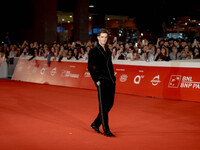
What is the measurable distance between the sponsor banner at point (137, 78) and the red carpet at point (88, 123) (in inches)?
22.2

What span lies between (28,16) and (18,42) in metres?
2.97

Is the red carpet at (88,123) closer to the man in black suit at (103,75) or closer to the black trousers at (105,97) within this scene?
the black trousers at (105,97)

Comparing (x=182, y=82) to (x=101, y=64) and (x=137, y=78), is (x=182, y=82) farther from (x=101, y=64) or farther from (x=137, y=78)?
(x=101, y=64)

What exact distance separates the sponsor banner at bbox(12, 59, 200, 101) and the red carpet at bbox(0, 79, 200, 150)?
56 cm

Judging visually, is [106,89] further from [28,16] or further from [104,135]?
[28,16]

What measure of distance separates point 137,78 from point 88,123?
5.61 m

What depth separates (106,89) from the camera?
683 centimetres

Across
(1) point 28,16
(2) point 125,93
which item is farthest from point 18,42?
(2) point 125,93

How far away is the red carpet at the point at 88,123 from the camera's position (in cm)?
630

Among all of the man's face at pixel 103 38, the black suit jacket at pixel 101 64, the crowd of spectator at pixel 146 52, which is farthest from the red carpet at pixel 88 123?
the crowd of spectator at pixel 146 52

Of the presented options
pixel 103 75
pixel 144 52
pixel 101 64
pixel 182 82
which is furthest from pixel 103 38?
pixel 144 52

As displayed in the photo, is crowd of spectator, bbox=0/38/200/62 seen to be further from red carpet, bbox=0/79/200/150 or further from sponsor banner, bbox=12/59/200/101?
red carpet, bbox=0/79/200/150

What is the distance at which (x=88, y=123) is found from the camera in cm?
823

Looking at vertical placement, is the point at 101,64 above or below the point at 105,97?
above
